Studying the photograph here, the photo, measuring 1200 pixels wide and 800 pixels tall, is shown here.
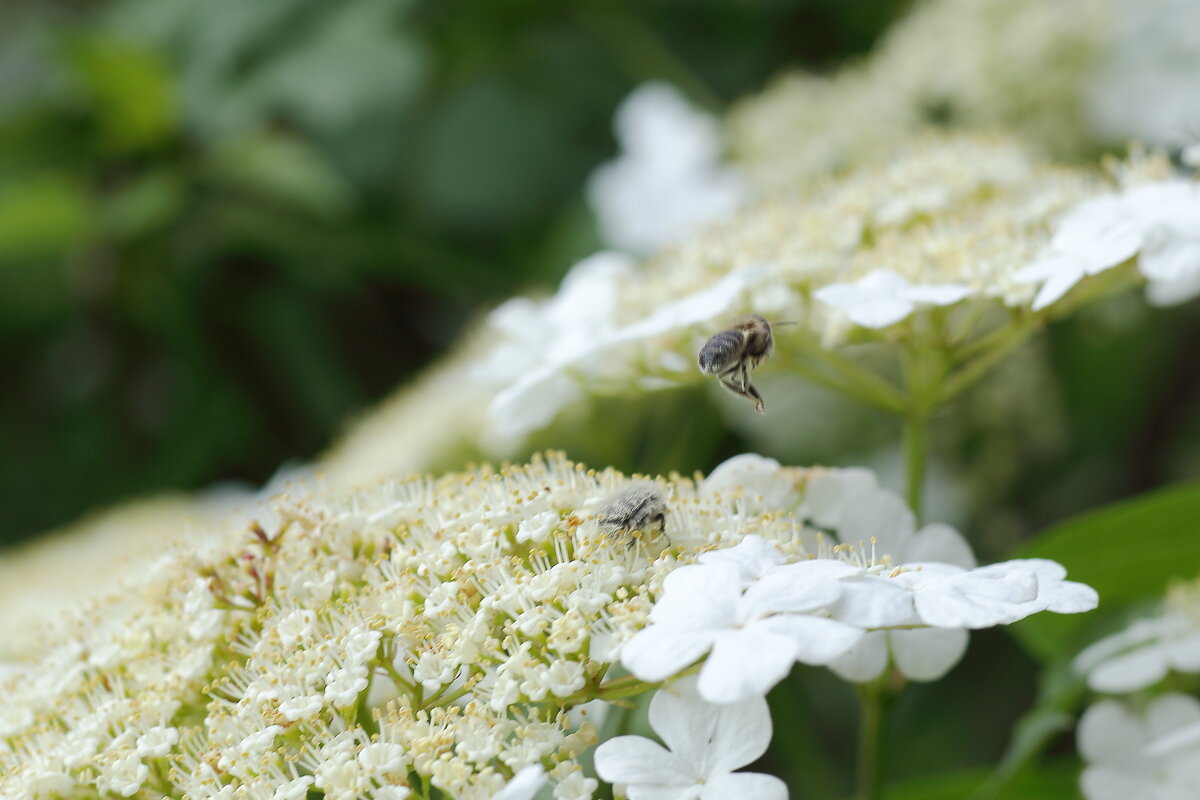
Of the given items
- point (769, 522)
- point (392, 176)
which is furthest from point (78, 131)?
point (769, 522)

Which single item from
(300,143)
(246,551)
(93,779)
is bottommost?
(93,779)

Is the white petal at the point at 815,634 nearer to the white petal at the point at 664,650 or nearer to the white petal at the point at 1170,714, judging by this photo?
the white petal at the point at 664,650

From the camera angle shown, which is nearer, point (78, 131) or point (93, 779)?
point (93, 779)

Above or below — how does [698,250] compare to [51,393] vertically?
below

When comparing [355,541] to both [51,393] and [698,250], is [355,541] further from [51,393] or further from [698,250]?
[51,393]

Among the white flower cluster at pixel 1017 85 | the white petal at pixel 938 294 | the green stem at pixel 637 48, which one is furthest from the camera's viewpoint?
the green stem at pixel 637 48

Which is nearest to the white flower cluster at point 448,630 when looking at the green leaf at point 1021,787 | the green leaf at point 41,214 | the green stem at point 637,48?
the green leaf at point 1021,787

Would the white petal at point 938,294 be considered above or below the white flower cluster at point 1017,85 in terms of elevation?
below
